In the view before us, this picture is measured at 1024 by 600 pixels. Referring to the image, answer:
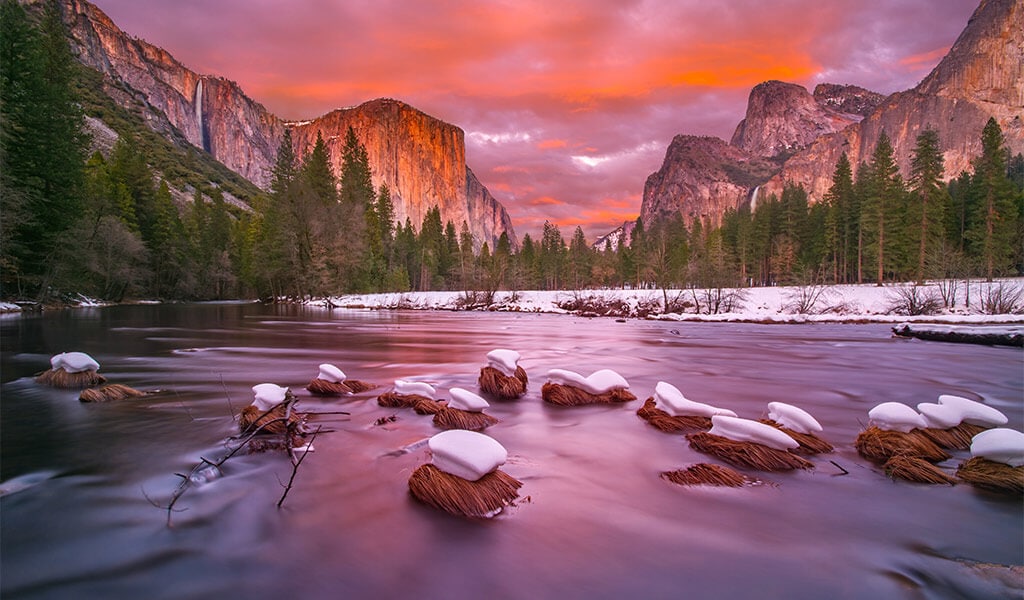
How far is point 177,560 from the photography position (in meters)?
2.58

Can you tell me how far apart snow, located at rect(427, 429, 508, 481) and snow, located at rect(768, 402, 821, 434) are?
359cm

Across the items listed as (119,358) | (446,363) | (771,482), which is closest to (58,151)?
(119,358)

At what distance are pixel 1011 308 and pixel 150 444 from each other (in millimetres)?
36588

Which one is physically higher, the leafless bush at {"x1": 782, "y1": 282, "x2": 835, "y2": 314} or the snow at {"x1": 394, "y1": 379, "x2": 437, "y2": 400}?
the leafless bush at {"x1": 782, "y1": 282, "x2": 835, "y2": 314}

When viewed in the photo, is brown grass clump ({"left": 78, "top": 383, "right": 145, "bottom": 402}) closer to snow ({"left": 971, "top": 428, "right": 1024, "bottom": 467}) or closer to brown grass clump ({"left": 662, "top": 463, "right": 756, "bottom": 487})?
brown grass clump ({"left": 662, "top": 463, "right": 756, "bottom": 487})

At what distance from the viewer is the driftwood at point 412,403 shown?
5.97 metres

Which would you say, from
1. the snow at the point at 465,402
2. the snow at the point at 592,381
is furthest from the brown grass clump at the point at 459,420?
the snow at the point at 592,381

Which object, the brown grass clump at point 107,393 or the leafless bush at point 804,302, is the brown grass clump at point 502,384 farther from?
the leafless bush at point 804,302

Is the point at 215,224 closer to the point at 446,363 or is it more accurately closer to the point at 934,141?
the point at 446,363

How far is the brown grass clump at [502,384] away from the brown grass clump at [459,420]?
60.5 inches

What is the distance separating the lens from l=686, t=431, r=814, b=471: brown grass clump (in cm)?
420

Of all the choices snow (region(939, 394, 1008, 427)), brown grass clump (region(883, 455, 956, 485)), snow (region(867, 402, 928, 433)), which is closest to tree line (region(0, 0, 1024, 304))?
snow (region(939, 394, 1008, 427))

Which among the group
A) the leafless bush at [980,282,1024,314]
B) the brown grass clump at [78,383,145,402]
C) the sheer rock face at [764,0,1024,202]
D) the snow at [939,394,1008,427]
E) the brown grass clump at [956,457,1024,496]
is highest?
the sheer rock face at [764,0,1024,202]

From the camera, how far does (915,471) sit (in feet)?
12.9
